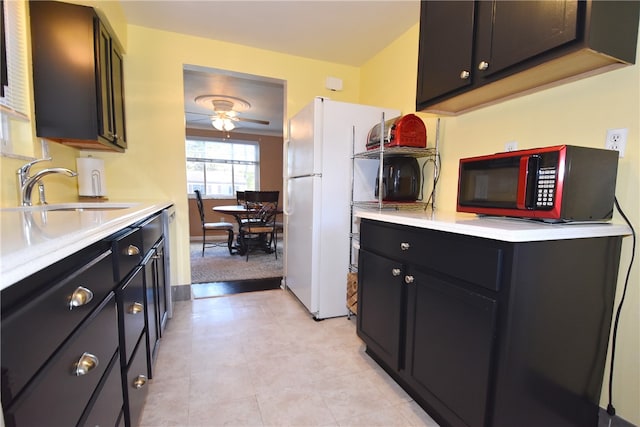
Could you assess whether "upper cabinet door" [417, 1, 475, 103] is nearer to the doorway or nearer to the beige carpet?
the doorway

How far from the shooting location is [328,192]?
232cm

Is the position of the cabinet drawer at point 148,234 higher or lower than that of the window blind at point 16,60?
lower

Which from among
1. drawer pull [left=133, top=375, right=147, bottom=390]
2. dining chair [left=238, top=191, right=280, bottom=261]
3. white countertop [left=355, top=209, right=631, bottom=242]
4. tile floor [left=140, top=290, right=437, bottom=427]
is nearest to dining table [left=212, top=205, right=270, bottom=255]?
dining chair [left=238, top=191, right=280, bottom=261]

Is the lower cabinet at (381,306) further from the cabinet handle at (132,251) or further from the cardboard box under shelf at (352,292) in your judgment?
the cabinet handle at (132,251)

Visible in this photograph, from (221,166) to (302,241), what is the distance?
4295mm

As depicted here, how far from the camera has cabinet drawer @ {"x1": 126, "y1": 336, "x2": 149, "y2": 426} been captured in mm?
1084

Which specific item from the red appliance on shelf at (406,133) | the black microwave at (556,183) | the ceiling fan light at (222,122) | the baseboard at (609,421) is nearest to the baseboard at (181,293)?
the red appliance on shelf at (406,133)

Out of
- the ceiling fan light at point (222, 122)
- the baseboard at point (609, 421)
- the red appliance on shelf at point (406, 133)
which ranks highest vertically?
the ceiling fan light at point (222, 122)

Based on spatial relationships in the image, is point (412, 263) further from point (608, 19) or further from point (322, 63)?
point (322, 63)

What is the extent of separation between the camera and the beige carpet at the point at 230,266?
348 centimetres

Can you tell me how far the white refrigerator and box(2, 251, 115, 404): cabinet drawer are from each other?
5.46 ft

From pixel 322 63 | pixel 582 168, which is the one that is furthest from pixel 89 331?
pixel 322 63

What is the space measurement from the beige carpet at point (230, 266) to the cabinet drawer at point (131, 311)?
2.11 meters

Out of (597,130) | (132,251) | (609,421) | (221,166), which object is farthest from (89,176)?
(221,166)
